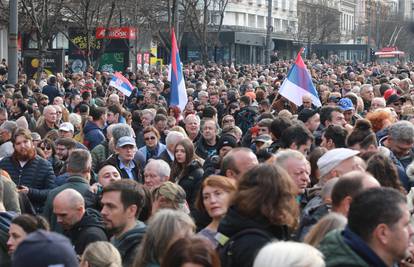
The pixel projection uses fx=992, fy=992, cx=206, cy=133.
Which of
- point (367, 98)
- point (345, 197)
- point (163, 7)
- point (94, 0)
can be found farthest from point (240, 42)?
point (345, 197)

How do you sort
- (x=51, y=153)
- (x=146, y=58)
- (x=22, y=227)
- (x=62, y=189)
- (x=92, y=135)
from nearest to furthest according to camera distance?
(x=22, y=227) < (x=62, y=189) < (x=51, y=153) < (x=92, y=135) < (x=146, y=58)

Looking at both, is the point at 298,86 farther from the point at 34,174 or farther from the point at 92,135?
the point at 34,174

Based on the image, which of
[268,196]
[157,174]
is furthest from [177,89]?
[268,196]

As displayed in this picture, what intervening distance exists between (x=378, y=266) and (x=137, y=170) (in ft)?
20.5

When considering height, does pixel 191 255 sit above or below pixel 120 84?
below

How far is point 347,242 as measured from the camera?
4.68 metres

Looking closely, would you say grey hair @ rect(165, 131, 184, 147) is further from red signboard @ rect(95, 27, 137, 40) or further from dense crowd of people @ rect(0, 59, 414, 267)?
red signboard @ rect(95, 27, 137, 40)

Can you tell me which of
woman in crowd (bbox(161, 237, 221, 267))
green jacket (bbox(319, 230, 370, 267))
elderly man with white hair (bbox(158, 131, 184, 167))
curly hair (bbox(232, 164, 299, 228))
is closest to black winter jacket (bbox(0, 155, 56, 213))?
elderly man with white hair (bbox(158, 131, 184, 167))

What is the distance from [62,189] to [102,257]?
2612 millimetres

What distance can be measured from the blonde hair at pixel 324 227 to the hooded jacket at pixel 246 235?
221 millimetres

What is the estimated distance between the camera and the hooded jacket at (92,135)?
13.4m

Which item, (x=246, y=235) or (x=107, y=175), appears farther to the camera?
(x=107, y=175)

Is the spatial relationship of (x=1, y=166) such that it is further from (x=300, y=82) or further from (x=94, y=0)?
(x=94, y=0)

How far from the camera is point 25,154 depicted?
1001 cm
